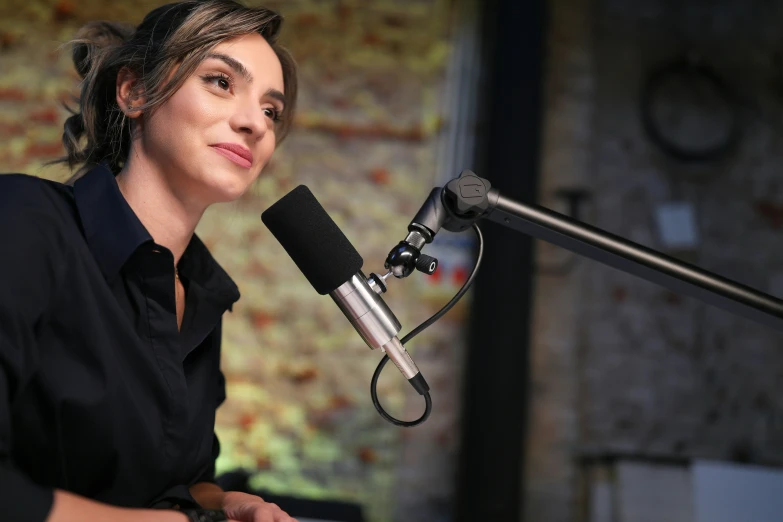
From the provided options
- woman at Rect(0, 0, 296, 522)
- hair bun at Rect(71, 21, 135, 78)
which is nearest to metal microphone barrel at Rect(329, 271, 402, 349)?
woman at Rect(0, 0, 296, 522)

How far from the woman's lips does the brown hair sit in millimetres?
116

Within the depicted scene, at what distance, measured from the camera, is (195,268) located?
1230 millimetres

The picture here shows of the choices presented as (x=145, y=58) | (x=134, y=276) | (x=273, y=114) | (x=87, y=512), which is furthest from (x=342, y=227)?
(x=87, y=512)

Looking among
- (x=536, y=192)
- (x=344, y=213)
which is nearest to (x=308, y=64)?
(x=344, y=213)

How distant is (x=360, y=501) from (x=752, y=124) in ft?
7.59

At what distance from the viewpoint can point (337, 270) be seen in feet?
2.80

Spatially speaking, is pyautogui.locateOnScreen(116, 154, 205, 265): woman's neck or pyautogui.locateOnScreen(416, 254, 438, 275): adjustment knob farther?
pyautogui.locateOnScreen(116, 154, 205, 265): woman's neck

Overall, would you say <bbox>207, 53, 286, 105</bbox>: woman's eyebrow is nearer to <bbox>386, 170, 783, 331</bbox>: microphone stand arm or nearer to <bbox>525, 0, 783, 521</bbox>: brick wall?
<bbox>386, 170, 783, 331</bbox>: microphone stand arm

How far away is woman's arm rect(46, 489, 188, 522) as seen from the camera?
2.44 ft

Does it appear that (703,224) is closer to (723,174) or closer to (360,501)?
(723,174)

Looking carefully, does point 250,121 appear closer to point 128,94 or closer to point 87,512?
point 128,94

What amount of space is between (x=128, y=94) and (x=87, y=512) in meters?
0.66

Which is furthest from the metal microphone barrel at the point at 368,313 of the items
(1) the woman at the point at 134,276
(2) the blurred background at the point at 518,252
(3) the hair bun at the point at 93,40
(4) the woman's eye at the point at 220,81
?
(2) the blurred background at the point at 518,252

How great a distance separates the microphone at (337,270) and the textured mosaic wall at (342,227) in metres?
1.98
